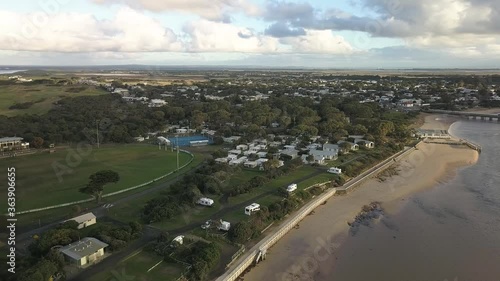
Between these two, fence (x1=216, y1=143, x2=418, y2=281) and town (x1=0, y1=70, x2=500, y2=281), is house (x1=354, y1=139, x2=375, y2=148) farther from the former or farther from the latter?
fence (x1=216, y1=143, x2=418, y2=281)

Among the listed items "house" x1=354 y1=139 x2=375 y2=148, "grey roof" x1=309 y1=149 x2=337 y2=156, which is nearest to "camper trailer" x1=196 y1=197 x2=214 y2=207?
"grey roof" x1=309 y1=149 x2=337 y2=156

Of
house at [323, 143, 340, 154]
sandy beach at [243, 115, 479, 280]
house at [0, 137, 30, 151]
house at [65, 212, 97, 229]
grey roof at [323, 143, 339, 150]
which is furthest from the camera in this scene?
grey roof at [323, 143, 339, 150]

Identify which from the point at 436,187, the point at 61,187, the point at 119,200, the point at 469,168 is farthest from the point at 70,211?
the point at 469,168

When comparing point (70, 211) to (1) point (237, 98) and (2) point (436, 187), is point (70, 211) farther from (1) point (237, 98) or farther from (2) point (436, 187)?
(1) point (237, 98)

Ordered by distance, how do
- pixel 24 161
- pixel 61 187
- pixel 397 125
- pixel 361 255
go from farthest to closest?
pixel 397 125, pixel 24 161, pixel 61 187, pixel 361 255

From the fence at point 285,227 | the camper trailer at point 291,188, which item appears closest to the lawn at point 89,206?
the fence at point 285,227

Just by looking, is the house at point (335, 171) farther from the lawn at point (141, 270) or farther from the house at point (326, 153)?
the lawn at point (141, 270)

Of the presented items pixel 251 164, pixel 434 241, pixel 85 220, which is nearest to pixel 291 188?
pixel 251 164

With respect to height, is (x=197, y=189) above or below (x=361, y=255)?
above
